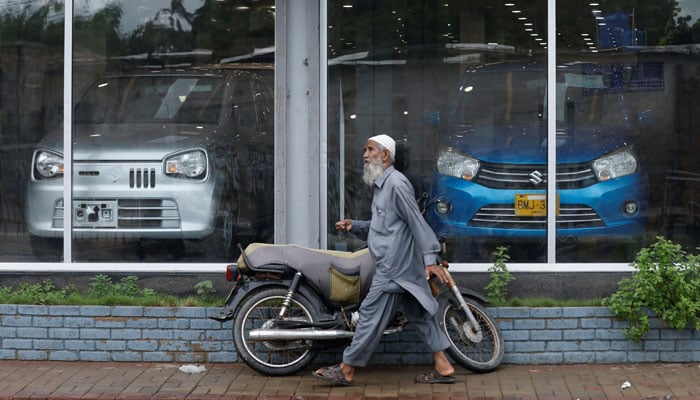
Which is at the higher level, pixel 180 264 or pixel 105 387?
pixel 180 264

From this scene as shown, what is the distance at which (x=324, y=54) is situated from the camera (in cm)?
1088

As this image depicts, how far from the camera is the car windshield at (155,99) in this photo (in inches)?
438

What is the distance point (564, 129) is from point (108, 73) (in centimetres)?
405

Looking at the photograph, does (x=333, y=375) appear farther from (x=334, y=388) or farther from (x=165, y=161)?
(x=165, y=161)

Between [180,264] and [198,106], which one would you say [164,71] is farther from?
[180,264]

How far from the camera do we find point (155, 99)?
11.1 m

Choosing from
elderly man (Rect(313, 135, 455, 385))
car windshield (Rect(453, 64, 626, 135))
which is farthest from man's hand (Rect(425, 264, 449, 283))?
car windshield (Rect(453, 64, 626, 135))

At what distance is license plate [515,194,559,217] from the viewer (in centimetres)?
1083

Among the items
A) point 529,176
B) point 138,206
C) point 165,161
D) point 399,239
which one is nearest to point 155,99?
point 165,161

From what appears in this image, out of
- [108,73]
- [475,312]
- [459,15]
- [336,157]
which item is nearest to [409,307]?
[475,312]

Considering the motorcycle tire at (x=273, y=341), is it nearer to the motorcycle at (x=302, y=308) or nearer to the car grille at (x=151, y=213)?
the motorcycle at (x=302, y=308)

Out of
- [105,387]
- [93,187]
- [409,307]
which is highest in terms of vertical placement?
[93,187]

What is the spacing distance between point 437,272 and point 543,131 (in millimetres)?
2084

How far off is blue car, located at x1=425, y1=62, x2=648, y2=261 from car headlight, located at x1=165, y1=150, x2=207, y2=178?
203 centimetres
